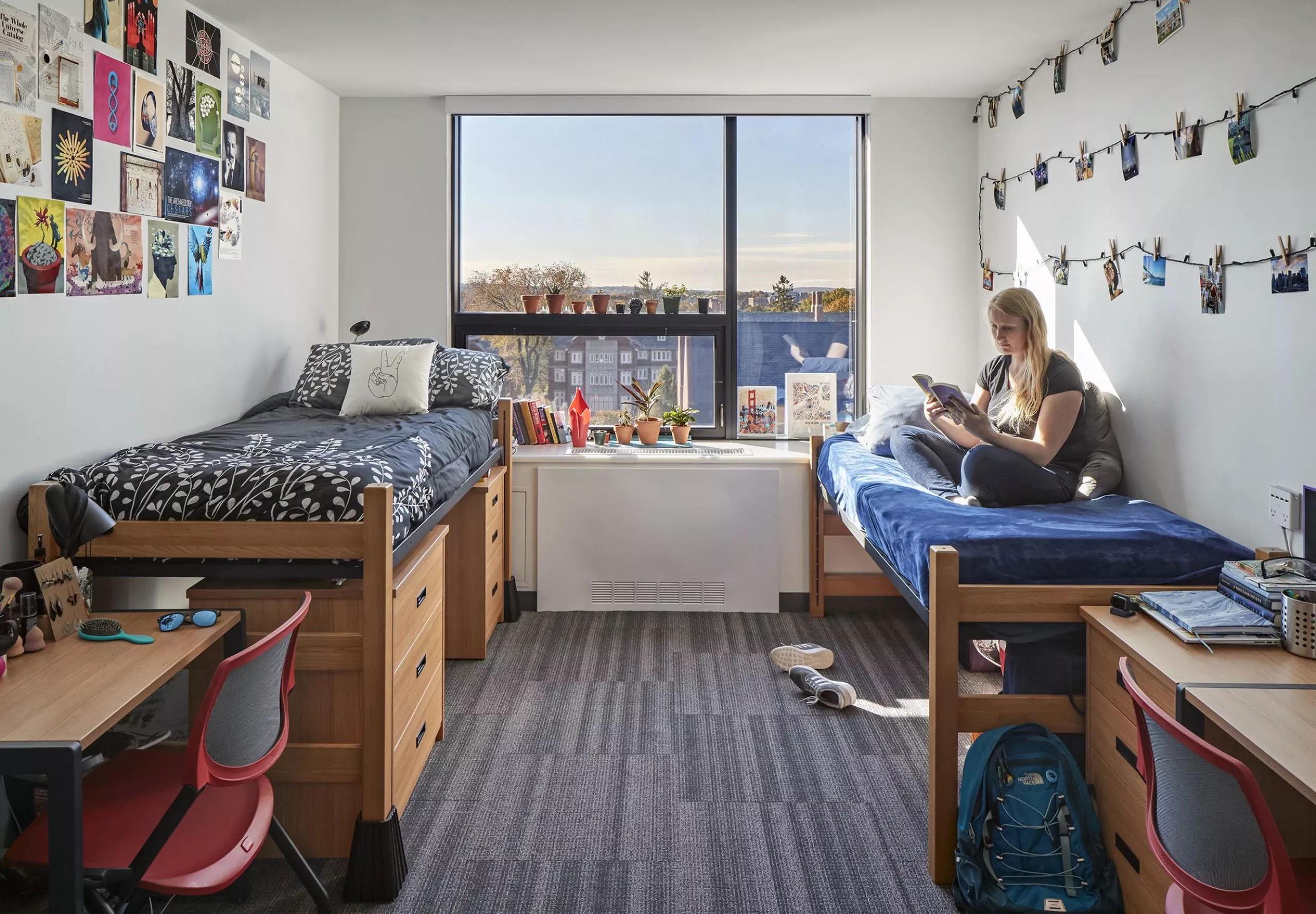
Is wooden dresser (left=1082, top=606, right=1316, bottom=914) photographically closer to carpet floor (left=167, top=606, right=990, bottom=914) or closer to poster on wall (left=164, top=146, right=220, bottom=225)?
carpet floor (left=167, top=606, right=990, bottom=914)

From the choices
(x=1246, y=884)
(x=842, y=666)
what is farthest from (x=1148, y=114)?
(x=1246, y=884)

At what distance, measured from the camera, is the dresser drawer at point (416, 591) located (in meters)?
2.22

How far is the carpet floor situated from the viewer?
2.06 m

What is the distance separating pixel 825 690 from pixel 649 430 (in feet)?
5.46

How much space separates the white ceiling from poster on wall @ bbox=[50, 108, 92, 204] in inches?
32.8

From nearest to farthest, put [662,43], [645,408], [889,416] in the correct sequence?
[662,43] < [889,416] < [645,408]

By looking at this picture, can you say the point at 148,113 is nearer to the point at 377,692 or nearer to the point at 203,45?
the point at 203,45

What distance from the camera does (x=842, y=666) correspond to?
3.47 meters

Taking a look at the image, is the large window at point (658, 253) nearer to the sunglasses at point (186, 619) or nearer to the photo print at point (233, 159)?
the photo print at point (233, 159)

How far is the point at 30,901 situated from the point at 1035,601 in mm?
2200

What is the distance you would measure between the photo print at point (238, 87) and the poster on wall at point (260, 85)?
0.12 ft

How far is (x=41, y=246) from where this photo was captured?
234 centimetres

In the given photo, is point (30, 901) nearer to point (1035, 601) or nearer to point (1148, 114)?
point (1035, 601)

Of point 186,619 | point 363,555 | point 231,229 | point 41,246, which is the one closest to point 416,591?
point 363,555
